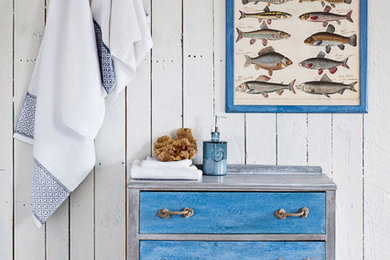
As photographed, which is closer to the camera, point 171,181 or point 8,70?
point 171,181

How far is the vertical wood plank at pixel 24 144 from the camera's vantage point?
65.3 inches

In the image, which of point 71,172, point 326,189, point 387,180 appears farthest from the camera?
point 387,180

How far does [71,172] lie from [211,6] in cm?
90

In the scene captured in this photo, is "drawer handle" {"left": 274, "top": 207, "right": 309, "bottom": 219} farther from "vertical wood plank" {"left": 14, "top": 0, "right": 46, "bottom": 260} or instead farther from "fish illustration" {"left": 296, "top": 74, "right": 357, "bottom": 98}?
"vertical wood plank" {"left": 14, "top": 0, "right": 46, "bottom": 260}

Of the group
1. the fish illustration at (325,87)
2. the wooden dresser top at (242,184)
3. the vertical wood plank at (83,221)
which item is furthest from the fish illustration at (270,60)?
the vertical wood plank at (83,221)

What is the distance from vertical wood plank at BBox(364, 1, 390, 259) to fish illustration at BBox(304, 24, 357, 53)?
0.30 ft

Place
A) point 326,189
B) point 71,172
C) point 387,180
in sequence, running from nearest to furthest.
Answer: point 326,189 < point 71,172 < point 387,180

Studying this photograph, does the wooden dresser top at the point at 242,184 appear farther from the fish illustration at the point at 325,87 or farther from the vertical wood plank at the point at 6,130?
the vertical wood plank at the point at 6,130

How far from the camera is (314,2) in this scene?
1631 mm

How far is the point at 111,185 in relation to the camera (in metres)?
1.68

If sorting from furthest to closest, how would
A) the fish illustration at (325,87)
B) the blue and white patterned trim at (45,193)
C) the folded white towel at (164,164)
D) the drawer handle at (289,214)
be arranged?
the fish illustration at (325,87), the blue and white patterned trim at (45,193), the folded white towel at (164,164), the drawer handle at (289,214)

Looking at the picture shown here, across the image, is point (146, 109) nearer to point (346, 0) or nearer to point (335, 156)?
point (335, 156)

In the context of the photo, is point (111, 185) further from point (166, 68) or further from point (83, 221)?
point (166, 68)

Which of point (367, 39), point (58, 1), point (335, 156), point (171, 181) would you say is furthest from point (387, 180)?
point (58, 1)
